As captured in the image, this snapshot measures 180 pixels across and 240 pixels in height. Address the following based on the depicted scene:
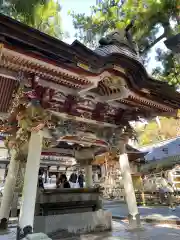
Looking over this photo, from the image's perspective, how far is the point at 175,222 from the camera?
8.15 metres

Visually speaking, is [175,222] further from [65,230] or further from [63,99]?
[63,99]

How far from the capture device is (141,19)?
12.2 m

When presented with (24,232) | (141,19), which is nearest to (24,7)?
(141,19)

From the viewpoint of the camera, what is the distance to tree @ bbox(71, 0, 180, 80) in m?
11.4

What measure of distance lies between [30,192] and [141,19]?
11.2 metres

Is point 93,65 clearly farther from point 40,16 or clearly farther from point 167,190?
point 167,190

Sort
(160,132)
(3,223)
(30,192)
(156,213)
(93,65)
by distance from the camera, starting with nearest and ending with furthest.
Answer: (30,192)
(93,65)
(3,223)
(156,213)
(160,132)

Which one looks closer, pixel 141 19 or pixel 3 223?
pixel 3 223

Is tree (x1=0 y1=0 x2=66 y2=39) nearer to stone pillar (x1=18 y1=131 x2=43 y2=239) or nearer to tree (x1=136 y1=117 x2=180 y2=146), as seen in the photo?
stone pillar (x1=18 y1=131 x2=43 y2=239)

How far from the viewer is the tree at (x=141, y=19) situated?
11.4 metres

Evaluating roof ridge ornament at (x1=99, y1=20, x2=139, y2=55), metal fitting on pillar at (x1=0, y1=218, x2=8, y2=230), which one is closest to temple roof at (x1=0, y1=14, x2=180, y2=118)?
roof ridge ornament at (x1=99, y1=20, x2=139, y2=55)

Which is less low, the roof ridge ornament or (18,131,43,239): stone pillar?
the roof ridge ornament

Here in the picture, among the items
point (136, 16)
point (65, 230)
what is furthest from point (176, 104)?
point (136, 16)

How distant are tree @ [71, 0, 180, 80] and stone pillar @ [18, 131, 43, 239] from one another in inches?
314
